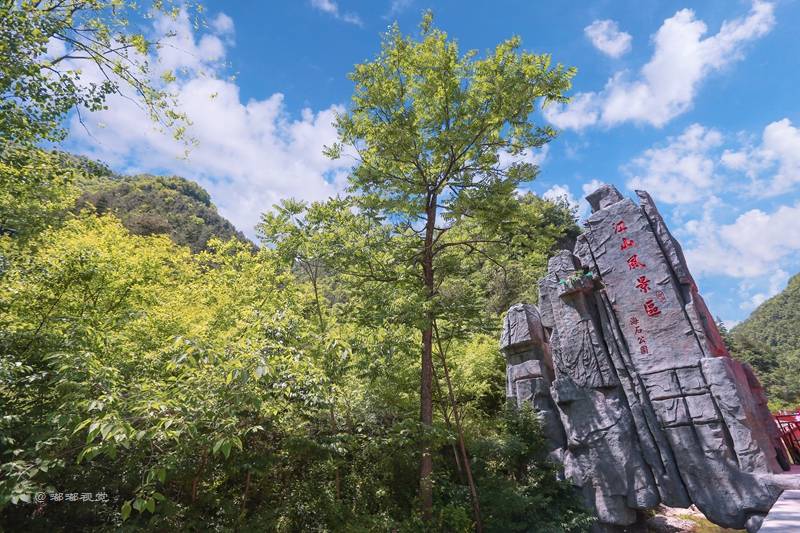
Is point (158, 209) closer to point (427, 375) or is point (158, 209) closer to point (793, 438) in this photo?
point (427, 375)

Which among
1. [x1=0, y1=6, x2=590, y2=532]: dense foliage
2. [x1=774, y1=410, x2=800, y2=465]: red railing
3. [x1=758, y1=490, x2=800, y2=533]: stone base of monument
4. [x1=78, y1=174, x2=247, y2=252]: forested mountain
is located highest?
[x1=78, y1=174, x2=247, y2=252]: forested mountain

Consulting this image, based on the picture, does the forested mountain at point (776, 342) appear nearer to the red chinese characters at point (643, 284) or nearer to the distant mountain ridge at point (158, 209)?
the red chinese characters at point (643, 284)

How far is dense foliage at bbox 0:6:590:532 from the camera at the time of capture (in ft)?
11.9

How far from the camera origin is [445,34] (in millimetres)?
6840

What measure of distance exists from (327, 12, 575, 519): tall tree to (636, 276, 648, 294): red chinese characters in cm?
328

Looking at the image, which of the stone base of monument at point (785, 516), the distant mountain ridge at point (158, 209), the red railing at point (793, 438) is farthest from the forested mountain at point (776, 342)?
the distant mountain ridge at point (158, 209)

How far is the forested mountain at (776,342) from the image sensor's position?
2392 cm

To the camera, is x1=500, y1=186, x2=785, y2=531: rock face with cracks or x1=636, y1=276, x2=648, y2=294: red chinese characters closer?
x1=500, y1=186, x2=785, y2=531: rock face with cracks

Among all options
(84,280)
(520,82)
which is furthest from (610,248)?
(84,280)

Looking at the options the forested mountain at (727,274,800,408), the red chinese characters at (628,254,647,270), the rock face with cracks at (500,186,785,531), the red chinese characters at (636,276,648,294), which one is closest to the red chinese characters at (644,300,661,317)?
the rock face with cracks at (500,186,785,531)

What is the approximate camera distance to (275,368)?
4.01 meters

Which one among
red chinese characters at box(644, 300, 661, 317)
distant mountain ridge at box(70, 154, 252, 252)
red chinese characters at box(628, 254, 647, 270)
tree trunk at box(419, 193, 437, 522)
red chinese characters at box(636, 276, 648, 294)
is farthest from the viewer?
distant mountain ridge at box(70, 154, 252, 252)

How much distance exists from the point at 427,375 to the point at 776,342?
55.4m

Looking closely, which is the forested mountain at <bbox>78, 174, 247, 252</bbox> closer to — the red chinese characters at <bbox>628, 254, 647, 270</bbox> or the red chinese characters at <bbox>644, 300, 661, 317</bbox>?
the red chinese characters at <bbox>628, 254, 647, 270</bbox>
